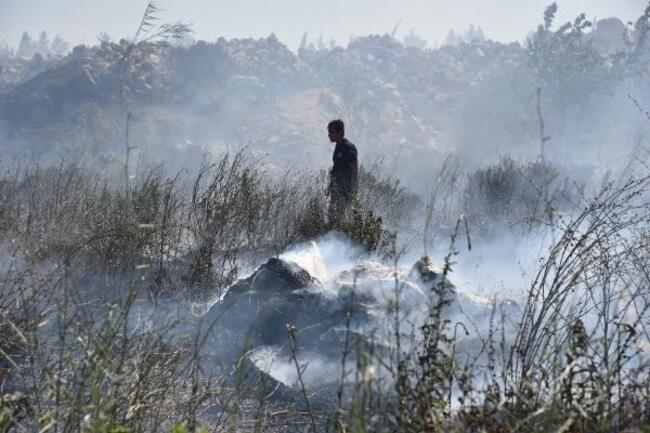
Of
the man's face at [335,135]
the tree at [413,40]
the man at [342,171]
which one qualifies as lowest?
the man at [342,171]

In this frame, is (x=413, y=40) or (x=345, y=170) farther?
(x=413, y=40)

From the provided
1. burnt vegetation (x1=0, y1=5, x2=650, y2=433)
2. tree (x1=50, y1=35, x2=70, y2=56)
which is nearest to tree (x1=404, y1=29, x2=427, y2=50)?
tree (x1=50, y1=35, x2=70, y2=56)

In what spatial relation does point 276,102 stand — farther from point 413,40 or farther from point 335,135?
point 413,40

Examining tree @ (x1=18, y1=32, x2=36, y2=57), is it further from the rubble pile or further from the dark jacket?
the dark jacket

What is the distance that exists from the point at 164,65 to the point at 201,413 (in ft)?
127

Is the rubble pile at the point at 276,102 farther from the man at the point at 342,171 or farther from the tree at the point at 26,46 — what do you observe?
the tree at the point at 26,46

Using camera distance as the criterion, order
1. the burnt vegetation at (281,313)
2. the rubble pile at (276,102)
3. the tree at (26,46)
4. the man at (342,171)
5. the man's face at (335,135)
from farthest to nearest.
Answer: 1. the tree at (26,46)
2. the rubble pile at (276,102)
3. the man's face at (335,135)
4. the man at (342,171)
5. the burnt vegetation at (281,313)

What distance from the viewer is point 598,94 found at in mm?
31328

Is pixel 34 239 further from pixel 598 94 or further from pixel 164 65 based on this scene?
pixel 164 65

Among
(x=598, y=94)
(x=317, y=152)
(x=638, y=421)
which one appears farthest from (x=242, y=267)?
(x=598, y=94)

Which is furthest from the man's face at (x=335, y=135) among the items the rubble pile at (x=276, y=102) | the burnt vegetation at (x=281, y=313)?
the rubble pile at (x=276, y=102)

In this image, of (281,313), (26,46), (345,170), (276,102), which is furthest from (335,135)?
(26,46)

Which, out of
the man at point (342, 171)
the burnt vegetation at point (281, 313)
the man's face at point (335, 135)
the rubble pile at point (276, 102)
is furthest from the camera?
the rubble pile at point (276, 102)

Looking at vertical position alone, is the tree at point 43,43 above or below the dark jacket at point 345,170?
above
